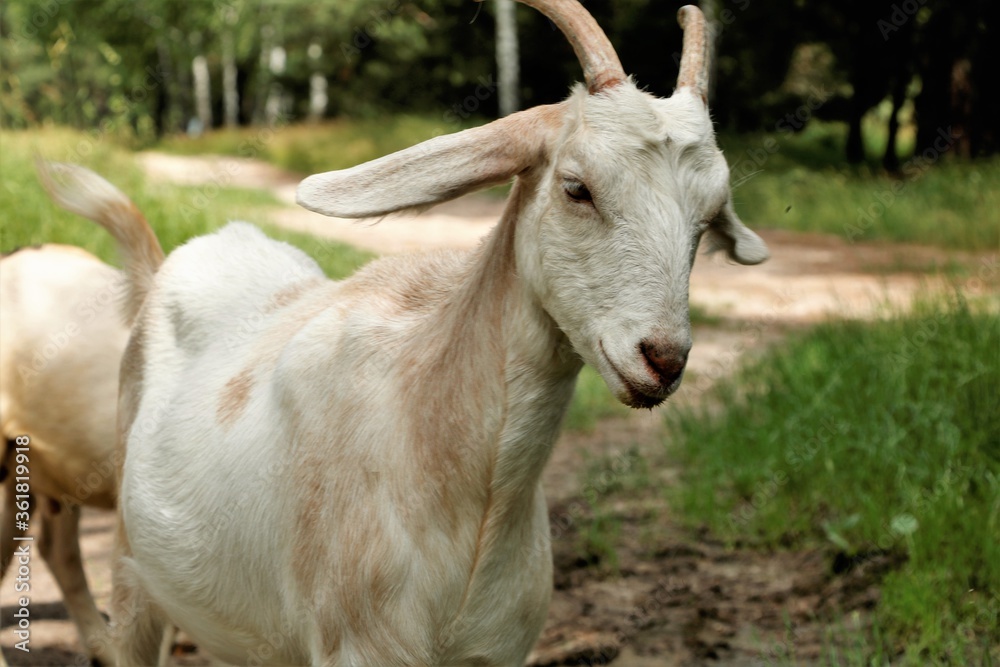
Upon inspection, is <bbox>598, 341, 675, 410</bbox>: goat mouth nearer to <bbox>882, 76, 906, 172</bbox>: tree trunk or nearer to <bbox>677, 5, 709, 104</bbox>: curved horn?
<bbox>677, 5, 709, 104</bbox>: curved horn

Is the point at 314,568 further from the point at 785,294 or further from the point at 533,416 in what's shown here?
the point at 785,294

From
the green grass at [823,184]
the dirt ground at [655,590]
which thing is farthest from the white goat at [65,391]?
the green grass at [823,184]

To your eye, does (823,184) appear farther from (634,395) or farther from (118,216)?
(634,395)

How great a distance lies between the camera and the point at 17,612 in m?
4.58

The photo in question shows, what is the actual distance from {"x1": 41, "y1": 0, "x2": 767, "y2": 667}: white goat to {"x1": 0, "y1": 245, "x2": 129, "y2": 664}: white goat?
1.20 metres

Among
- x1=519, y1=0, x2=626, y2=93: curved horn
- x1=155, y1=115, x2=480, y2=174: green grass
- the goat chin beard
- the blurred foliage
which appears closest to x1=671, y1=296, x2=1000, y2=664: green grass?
the goat chin beard

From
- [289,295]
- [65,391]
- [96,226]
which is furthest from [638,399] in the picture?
[96,226]

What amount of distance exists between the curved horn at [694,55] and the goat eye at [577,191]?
391 millimetres

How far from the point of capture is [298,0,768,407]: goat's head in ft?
6.88

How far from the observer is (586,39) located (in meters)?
2.34

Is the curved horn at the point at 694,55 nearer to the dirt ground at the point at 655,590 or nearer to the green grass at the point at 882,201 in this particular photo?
the dirt ground at the point at 655,590

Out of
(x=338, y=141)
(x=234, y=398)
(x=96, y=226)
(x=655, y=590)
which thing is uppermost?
(x=234, y=398)

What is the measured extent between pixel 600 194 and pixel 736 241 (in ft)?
2.04

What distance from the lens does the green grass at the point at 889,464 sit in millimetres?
3719
